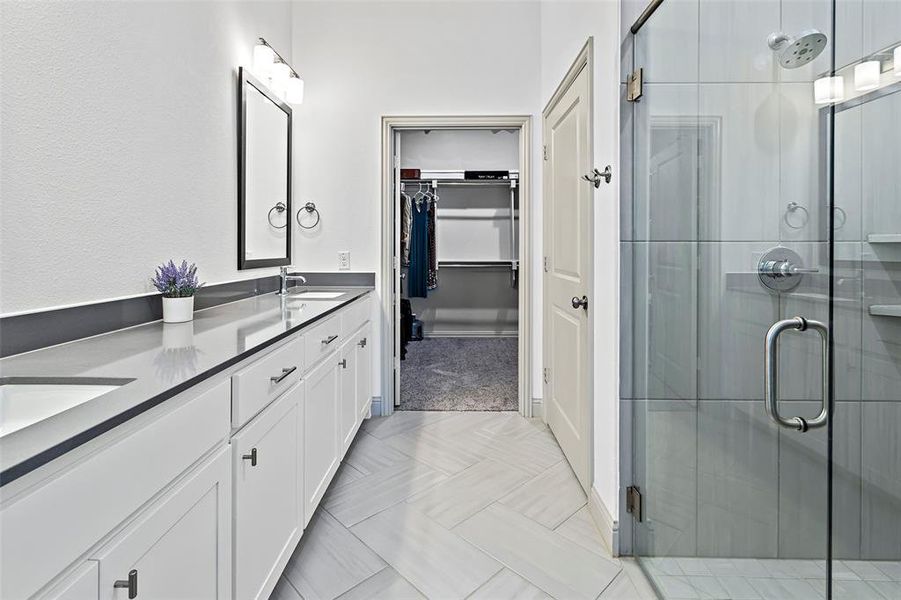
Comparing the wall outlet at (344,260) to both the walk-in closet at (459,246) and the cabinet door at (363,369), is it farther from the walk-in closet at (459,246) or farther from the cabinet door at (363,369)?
the walk-in closet at (459,246)

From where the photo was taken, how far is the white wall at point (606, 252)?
176 cm

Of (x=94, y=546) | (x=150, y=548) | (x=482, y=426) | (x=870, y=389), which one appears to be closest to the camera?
(x=94, y=546)

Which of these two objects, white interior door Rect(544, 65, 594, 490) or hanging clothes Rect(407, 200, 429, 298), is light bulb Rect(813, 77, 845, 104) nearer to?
white interior door Rect(544, 65, 594, 490)

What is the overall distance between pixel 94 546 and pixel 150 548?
0.15 meters

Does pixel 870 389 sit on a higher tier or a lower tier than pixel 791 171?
lower

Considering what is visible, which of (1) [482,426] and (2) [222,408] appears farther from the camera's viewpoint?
(1) [482,426]

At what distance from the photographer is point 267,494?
4.40 ft

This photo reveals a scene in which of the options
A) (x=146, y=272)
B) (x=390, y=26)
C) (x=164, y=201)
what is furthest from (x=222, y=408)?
(x=390, y=26)

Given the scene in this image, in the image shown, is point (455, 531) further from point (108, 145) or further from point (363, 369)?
point (108, 145)

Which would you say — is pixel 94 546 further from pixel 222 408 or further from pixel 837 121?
pixel 837 121

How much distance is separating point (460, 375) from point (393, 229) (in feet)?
5.23

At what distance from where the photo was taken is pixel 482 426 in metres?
3.06

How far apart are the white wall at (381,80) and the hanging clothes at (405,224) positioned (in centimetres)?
194

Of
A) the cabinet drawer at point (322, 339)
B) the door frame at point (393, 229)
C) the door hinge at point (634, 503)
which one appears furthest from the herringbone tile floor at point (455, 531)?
the cabinet drawer at point (322, 339)
